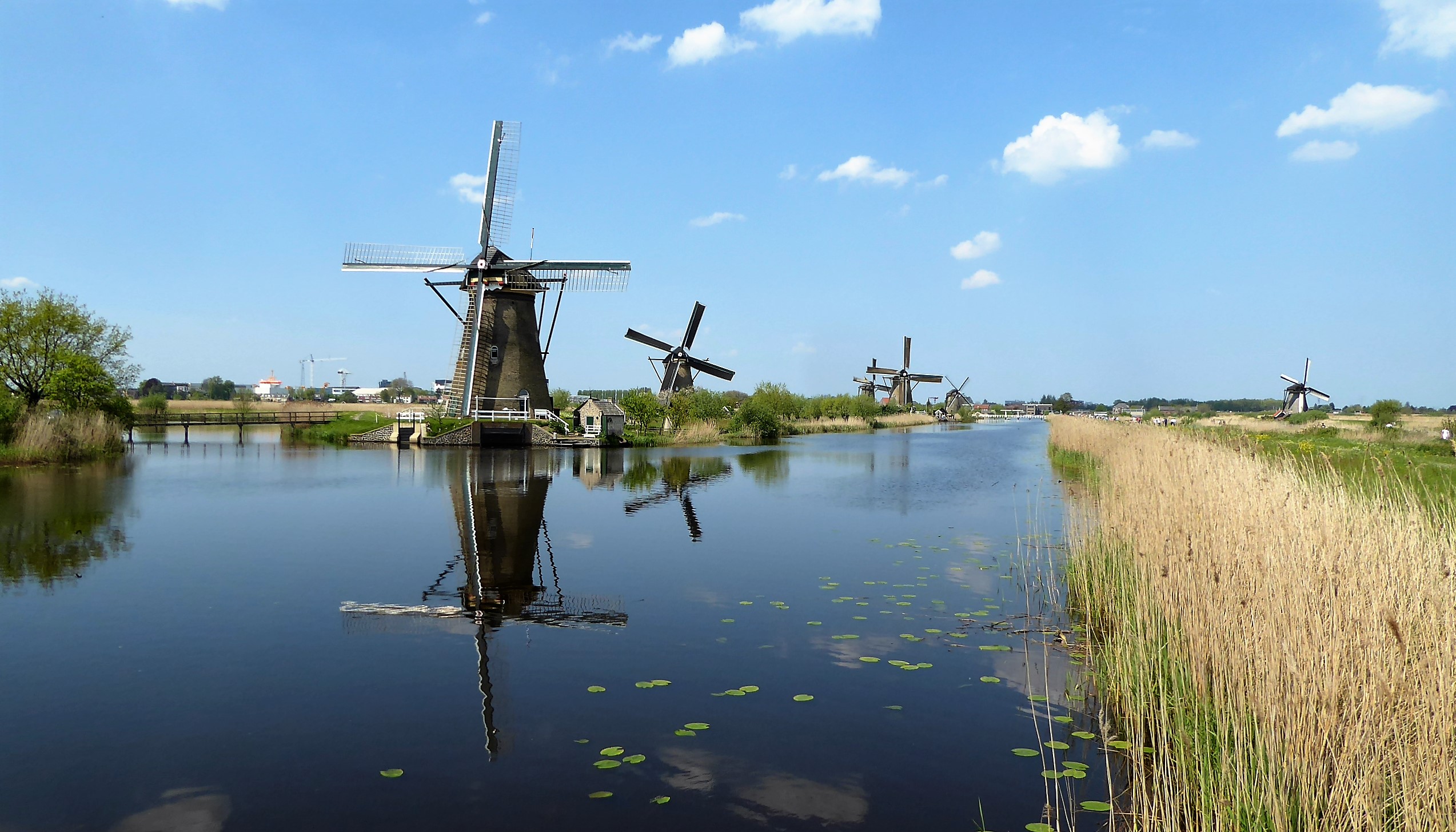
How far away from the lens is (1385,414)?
33.7m

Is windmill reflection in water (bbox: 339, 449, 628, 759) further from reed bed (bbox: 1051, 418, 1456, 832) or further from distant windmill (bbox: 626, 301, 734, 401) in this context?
distant windmill (bbox: 626, 301, 734, 401)

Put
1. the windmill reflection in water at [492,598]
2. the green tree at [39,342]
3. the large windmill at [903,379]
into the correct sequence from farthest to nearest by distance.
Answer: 1. the large windmill at [903,379]
2. the green tree at [39,342]
3. the windmill reflection in water at [492,598]

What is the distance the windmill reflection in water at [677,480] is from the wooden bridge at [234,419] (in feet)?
75.4

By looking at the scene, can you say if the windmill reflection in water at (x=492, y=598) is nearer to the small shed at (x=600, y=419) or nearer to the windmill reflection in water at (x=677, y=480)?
the windmill reflection in water at (x=677, y=480)

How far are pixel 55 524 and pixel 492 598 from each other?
31.9ft

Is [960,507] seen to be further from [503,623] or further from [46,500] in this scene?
[46,500]

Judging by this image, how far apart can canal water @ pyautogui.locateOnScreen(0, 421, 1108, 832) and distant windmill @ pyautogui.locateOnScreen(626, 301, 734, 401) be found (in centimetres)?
3524

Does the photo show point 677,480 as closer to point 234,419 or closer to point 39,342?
point 39,342

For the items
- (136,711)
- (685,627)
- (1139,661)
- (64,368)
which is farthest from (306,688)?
(64,368)

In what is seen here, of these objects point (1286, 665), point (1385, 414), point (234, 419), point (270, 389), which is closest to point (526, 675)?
point (1286, 665)

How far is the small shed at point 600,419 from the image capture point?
37.1 meters

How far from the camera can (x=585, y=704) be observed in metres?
6.07

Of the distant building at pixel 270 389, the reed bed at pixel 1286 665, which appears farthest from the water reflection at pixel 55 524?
the distant building at pixel 270 389

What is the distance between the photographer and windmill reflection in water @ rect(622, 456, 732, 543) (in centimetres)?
1684
